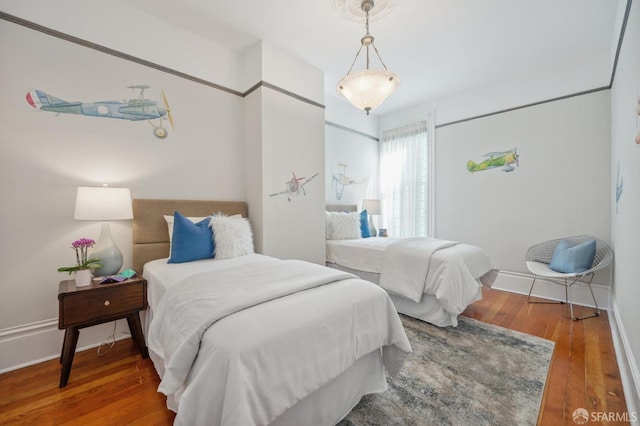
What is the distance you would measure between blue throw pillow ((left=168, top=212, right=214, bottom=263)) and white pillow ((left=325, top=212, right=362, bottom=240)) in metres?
1.80

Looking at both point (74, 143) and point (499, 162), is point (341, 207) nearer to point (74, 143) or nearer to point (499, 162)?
point (499, 162)

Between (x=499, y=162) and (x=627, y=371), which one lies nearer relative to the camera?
(x=627, y=371)

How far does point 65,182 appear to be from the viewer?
206 centimetres

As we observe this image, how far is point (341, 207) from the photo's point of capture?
4.37m

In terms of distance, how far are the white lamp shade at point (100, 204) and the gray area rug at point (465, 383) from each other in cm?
205

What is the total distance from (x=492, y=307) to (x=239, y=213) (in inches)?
121

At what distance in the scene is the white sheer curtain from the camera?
4523mm

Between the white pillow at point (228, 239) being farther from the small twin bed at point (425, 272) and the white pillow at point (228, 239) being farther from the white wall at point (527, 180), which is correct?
the white wall at point (527, 180)

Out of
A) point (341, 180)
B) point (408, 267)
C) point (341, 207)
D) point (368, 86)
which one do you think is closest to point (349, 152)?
point (341, 180)

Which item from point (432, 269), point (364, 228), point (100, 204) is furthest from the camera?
point (364, 228)

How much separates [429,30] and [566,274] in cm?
283

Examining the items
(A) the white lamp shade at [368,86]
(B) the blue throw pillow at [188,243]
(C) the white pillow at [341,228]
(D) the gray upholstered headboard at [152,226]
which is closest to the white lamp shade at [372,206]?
(C) the white pillow at [341,228]

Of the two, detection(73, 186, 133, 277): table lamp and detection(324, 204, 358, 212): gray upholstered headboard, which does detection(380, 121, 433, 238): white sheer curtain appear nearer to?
detection(324, 204, 358, 212): gray upholstered headboard

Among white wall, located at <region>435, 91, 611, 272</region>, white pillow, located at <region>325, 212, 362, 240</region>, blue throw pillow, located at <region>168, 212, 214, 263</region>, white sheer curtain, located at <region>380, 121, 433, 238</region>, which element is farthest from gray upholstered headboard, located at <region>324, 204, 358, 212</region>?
blue throw pillow, located at <region>168, 212, 214, 263</region>
